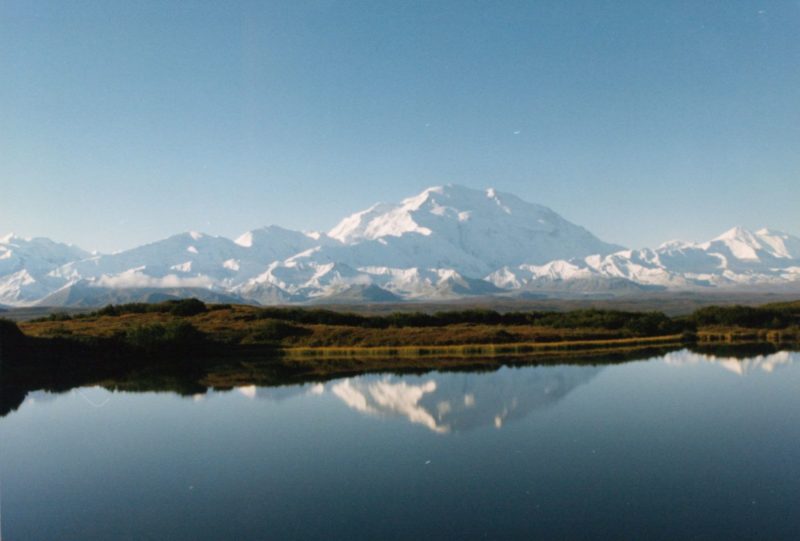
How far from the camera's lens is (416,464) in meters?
31.2

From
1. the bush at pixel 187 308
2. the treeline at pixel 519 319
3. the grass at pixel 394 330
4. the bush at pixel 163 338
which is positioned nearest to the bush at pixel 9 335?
the grass at pixel 394 330

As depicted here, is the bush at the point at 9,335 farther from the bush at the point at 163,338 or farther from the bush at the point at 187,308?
the bush at the point at 187,308

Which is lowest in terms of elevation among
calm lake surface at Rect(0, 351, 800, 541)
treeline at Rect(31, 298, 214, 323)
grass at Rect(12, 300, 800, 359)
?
calm lake surface at Rect(0, 351, 800, 541)

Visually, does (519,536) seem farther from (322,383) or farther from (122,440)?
(322,383)

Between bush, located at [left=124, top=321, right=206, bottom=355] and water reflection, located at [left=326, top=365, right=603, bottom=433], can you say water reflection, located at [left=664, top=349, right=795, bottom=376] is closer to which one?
water reflection, located at [left=326, top=365, right=603, bottom=433]

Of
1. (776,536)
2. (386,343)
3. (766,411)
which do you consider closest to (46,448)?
(776,536)

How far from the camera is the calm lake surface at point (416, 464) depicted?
23.7 m

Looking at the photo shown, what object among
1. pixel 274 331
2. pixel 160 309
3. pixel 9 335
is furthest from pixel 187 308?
pixel 9 335

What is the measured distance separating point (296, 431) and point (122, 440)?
1006 centimetres

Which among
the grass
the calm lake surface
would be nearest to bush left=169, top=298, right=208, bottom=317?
the grass

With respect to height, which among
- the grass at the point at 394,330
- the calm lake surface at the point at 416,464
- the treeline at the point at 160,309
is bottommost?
the calm lake surface at the point at 416,464

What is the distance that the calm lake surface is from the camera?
23.7m

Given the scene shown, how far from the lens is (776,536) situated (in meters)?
21.6

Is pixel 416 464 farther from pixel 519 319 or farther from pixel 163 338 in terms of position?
pixel 519 319
